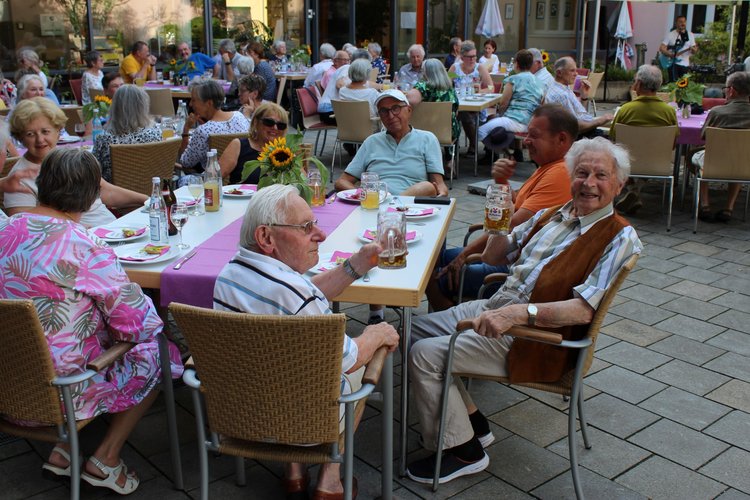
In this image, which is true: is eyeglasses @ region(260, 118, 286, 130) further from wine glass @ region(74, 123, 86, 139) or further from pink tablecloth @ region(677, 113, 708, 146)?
pink tablecloth @ region(677, 113, 708, 146)

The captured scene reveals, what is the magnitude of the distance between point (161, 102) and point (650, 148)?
4.93 m

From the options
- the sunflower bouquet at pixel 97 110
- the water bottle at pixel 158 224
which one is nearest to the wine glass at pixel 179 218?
the water bottle at pixel 158 224

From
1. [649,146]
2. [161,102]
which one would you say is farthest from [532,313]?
[161,102]

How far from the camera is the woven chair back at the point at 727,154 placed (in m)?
5.86

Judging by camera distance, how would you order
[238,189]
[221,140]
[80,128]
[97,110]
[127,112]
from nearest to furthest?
1. [238,189]
2. [127,112]
3. [221,140]
4. [97,110]
5. [80,128]

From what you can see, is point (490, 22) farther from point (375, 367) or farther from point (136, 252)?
point (375, 367)

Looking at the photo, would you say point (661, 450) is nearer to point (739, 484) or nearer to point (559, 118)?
point (739, 484)

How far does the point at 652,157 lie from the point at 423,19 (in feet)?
34.5


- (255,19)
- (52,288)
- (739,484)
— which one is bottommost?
(739,484)

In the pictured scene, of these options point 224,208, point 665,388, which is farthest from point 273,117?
point 665,388

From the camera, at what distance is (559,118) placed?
3.51 m

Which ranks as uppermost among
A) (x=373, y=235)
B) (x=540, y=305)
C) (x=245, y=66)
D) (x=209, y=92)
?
(x=245, y=66)

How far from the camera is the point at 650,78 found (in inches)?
240

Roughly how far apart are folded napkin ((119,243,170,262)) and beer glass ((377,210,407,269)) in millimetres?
820
